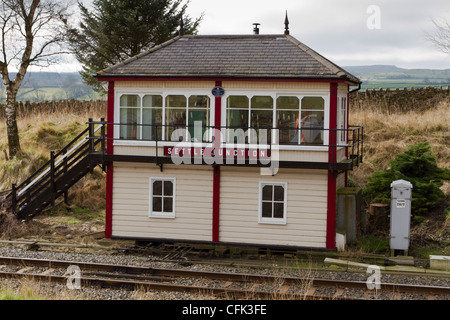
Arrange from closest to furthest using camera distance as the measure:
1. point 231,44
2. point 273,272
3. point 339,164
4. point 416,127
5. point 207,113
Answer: point 273,272 → point 339,164 → point 207,113 → point 231,44 → point 416,127

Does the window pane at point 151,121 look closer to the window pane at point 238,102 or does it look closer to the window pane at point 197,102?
the window pane at point 197,102

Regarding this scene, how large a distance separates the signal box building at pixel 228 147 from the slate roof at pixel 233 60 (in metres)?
0.05

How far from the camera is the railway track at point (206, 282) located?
12023mm

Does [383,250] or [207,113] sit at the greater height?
[207,113]

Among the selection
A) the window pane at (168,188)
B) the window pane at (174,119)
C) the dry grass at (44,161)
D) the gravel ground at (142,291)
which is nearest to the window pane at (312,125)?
the window pane at (174,119)

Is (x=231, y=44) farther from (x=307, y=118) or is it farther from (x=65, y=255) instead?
(x=65, y=255)

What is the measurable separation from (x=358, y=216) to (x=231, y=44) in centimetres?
668

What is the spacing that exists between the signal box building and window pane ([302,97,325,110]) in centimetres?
3

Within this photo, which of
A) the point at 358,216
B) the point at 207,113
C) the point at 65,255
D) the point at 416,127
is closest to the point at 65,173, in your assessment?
the point at 65,255

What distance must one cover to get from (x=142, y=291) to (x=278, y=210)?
5.44m

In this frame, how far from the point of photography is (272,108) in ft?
53.4

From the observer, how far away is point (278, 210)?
53.3ft

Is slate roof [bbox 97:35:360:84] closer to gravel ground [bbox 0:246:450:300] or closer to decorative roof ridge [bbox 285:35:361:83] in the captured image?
decorative roof ridge [bbox 285:35:361:83]
